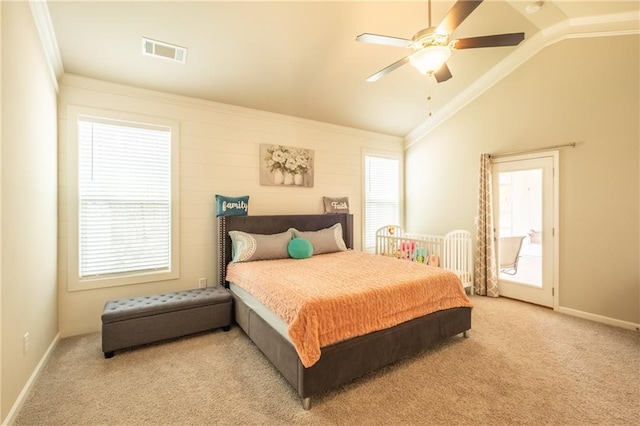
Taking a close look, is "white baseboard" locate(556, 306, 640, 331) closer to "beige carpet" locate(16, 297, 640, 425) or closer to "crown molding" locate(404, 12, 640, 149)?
"beige carpet" locate(16, 297, 640, 425)

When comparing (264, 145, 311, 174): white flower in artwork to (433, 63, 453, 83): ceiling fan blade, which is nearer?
(433, 63, 453, 83): ceiling fan blade

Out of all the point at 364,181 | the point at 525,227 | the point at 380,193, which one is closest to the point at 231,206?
the point at 364,181

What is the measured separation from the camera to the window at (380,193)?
202 inches

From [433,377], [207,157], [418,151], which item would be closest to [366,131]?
[418,151]

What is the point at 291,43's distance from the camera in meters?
2.92

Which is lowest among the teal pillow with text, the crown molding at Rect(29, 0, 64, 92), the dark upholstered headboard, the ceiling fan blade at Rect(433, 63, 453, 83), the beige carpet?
the beige carpet

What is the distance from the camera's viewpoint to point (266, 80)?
340 cm

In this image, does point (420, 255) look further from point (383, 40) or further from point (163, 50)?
point (163, 50)

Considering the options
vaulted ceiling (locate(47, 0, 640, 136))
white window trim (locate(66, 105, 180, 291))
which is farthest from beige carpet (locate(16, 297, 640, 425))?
vaulted ceiling (locate(47, 0, 640, 136))

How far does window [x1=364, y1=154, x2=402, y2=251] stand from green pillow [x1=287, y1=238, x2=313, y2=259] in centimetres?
176

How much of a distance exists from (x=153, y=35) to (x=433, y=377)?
3.77m

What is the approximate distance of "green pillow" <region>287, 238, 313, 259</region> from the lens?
3.51 m

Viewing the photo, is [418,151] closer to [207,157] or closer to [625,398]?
[207,157]

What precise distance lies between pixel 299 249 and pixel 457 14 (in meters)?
2.69
